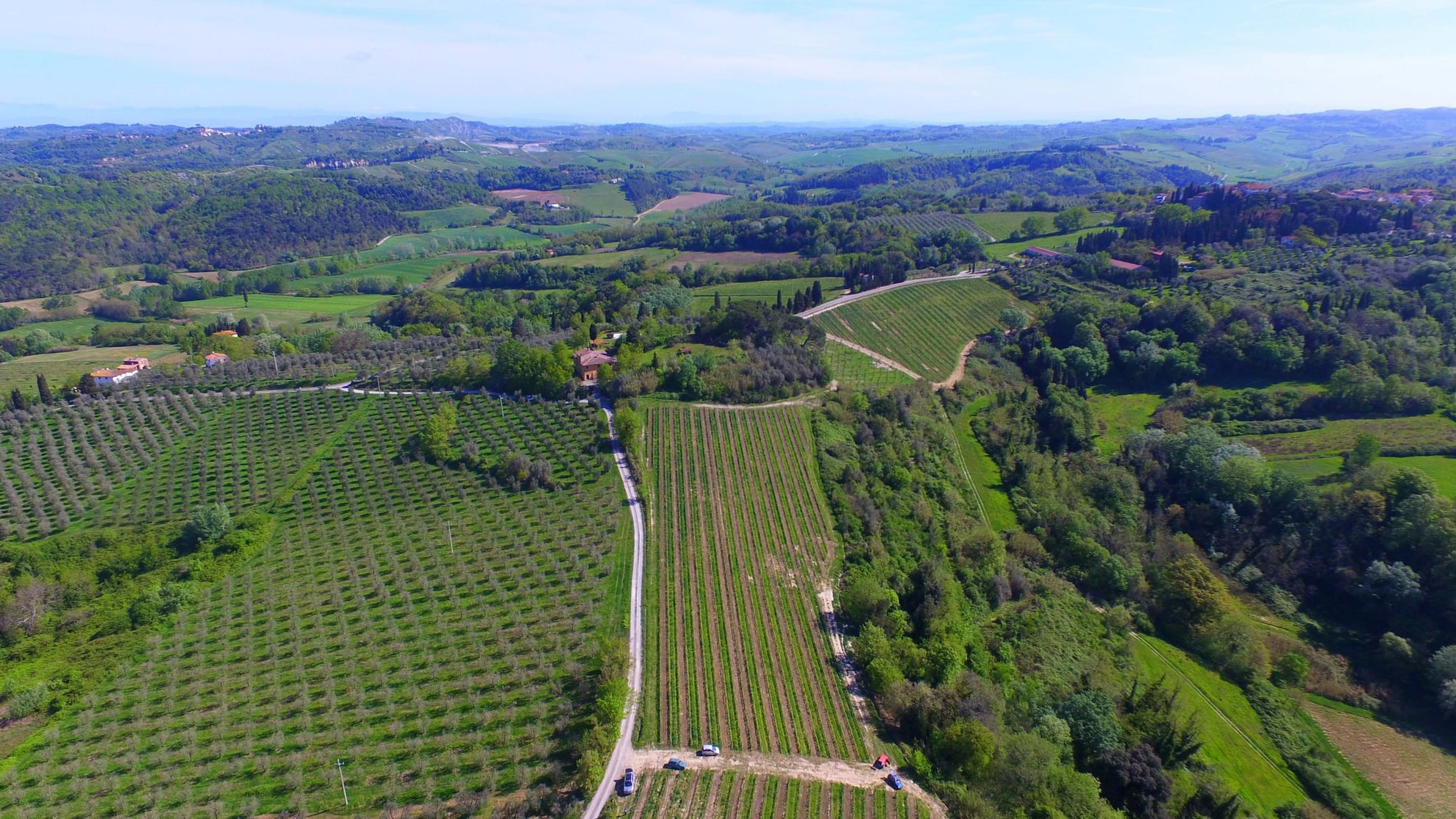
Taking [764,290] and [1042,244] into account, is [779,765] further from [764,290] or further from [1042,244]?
[1042,244]

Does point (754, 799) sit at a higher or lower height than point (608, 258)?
lower

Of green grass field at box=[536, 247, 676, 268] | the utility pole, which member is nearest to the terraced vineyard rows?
the utility pole

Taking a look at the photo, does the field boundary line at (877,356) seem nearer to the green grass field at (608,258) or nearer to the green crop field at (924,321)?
the green crop field at (924,321)

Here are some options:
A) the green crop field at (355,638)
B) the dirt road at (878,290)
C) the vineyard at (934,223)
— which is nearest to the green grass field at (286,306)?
the green crop field at (355,638)

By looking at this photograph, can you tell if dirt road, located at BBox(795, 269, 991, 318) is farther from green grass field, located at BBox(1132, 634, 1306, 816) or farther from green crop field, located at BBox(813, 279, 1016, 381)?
green grass field, located at BBox(1132, 634, 1306, 816)

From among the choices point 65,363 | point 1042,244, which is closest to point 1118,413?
point 1042,244

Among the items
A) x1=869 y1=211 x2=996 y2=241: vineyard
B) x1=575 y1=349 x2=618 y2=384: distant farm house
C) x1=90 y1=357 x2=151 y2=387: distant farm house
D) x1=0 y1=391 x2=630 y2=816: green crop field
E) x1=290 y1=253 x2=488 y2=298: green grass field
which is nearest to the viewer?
x1=0 y1=391 x2=630 y2=816: green crop field

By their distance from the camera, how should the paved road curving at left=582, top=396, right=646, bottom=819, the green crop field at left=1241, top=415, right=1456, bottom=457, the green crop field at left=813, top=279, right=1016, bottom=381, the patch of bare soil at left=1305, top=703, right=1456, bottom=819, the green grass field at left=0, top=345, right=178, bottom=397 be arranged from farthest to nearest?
1. the green crop field at left=813, top=279, right=1016, bottom=381
2. the green grass field at left=0, top=345, right=178, bottom=397
3. the green crop field at left=1241, top=415, right=1456, bottom=457
4. the patch of bare soil at left=1305, top=703, right=1456, bottom=819
5. the paved road curving at left=582, top=396, right=646, bottom=819
